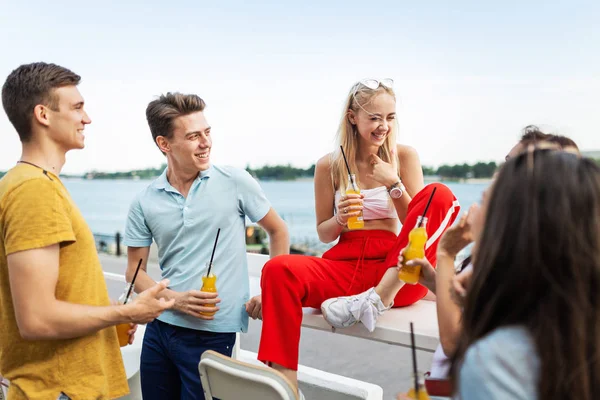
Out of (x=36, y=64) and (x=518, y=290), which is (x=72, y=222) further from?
(x=518, y=290)

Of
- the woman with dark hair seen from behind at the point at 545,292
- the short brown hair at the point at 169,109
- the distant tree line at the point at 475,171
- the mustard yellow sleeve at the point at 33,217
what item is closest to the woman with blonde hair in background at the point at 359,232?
the distant tree line at the point at 475,171

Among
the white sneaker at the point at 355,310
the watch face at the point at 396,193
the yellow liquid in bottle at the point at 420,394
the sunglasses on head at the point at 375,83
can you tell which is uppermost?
the sunglasses on head at the point at 375,83

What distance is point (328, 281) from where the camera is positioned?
242 cm

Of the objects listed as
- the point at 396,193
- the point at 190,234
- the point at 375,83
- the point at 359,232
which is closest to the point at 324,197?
the point at 359,232

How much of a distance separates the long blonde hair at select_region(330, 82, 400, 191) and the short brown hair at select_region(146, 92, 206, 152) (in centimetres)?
71

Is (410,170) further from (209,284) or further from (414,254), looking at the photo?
(209,284)

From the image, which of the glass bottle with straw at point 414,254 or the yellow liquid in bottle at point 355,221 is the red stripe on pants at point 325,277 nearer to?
the yellow liquid in bottle at point 355,221

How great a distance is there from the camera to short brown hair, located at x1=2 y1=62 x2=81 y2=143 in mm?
1686

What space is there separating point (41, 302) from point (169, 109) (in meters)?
1.09

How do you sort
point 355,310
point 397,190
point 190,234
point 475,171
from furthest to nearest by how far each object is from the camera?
1. point 475,171
2. point 397,190
3. point 190,234
4. point 355,310

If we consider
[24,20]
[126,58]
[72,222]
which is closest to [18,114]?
[72,222]

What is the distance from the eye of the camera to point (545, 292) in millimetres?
946

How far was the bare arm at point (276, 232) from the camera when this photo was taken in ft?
7.81

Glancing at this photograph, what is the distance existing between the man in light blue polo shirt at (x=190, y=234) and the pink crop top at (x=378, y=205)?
0.43 m
